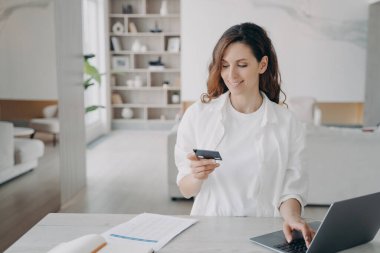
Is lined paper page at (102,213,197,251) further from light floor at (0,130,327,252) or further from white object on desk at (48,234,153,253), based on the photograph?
light floor at (0,130,327,252)

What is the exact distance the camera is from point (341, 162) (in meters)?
4.07

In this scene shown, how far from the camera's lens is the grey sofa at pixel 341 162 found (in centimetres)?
403

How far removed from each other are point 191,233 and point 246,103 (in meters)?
0.59

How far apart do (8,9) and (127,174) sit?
2480 mm

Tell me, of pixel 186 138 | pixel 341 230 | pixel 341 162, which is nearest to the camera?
pixel 341 230

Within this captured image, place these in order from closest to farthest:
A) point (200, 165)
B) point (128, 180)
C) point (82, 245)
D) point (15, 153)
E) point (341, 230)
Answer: point (82, 245) → point (341, 230) → point (200, 165) → point (15, 153) → point (128, 180)

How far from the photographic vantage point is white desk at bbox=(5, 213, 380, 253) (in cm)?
139

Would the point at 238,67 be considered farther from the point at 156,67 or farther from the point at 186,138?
the point at 156,67

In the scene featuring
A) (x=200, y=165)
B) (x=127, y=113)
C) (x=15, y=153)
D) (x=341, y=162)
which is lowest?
(x=127, y=113)

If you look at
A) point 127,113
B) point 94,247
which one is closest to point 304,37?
point 127,113

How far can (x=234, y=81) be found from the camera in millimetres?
1726

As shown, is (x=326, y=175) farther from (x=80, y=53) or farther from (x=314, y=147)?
(x=80, y=53)

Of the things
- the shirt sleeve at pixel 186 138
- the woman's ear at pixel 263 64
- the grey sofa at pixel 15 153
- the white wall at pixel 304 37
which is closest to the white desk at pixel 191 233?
the shirt sleeve at pixel 186 138

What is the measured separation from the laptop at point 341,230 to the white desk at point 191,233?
0.14ft
